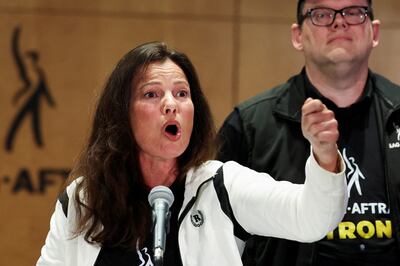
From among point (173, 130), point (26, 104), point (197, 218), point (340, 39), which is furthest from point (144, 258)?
point (26, 104)

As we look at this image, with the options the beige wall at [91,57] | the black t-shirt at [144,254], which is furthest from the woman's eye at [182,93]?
the beige wall at [91,57]

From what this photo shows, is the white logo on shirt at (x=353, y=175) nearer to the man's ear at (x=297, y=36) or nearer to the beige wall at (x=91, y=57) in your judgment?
the man's ear at (x=297, y=36)

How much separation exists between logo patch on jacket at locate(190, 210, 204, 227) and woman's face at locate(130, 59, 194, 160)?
22cm

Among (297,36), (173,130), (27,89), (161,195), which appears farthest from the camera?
(27,89)

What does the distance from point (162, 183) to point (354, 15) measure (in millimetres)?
1157

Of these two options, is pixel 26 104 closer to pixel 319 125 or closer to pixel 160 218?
pixel 160 218

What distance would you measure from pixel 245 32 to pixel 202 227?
9.40 ft

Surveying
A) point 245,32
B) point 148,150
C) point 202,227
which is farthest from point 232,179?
point 245,32

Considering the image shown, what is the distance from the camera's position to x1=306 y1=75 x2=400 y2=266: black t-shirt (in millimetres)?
2598

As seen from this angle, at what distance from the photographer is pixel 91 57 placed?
4.70 metres

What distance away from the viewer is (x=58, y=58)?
15.3ft

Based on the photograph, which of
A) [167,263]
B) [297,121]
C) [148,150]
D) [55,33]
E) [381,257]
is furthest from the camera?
[55,33]

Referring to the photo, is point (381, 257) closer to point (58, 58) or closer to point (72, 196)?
point (72, 196)

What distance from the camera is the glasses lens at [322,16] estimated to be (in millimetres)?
2807
